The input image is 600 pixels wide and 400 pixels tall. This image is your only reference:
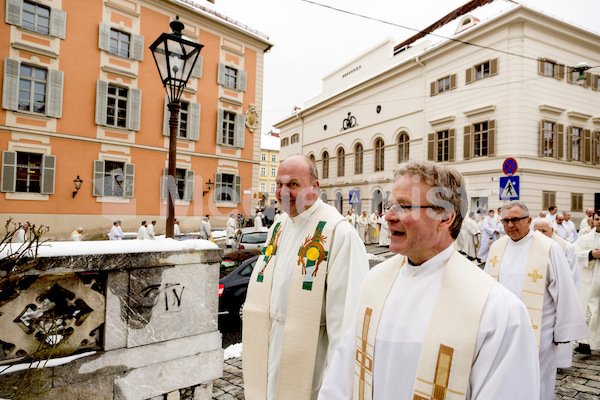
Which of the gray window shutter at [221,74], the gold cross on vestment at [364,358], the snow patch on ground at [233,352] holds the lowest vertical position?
the snow patch on ground at [233,352]

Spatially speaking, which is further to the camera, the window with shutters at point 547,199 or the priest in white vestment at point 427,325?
the window with shutters at point 547,199

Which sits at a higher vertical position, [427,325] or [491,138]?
[491,138]

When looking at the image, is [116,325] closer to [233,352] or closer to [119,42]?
[233,352]

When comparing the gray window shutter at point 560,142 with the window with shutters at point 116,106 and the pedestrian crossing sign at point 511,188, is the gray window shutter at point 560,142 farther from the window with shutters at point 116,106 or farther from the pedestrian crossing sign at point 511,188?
the window with shutters at point 116,106

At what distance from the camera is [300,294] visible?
267cm

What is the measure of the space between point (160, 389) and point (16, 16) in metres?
21.3

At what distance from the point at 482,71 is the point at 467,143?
4.28 m

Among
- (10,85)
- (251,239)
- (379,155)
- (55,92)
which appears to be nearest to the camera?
(251,239)

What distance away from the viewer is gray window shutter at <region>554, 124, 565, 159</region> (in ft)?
70.3

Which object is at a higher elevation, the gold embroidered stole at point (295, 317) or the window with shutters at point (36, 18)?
the window with shutters at point (36, 18)

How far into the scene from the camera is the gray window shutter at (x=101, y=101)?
19.5 m

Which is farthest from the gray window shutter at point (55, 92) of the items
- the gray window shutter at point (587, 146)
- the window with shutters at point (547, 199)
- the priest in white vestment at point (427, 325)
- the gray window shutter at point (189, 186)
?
the gray window shutter at point (587, 146)

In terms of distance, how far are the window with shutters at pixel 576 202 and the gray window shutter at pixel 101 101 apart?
87.7ft

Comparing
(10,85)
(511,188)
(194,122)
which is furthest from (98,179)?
(511,188)
